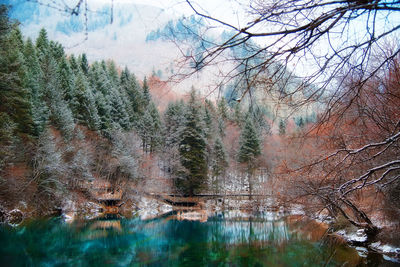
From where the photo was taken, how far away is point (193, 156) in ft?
110

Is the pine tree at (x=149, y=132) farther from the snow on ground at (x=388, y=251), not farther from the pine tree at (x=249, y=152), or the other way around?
the snow on ground at (x=388, y=251)

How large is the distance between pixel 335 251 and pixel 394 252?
2221 millimetres

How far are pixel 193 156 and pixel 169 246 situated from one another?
1984 cm

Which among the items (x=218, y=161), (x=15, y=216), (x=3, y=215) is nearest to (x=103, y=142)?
(x=15, y=216)

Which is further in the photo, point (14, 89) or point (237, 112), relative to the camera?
point (14, 89)

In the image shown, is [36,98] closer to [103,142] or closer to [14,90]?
[14,90]

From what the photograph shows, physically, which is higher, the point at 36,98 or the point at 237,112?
the point at 36,98

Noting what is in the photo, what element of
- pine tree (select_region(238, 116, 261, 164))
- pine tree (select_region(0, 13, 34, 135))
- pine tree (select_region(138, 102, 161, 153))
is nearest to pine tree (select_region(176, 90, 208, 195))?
pine tree (select_region(238, 116, 261, 164))

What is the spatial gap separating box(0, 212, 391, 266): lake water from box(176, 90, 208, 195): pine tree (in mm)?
13507

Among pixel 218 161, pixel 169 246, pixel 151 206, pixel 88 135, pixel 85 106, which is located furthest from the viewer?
pixel 218 161

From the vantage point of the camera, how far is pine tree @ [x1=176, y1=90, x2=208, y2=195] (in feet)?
108

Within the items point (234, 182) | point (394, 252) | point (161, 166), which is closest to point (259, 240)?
point (394, 252)

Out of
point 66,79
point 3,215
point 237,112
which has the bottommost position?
point 3,215

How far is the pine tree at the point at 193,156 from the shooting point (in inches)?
1302
